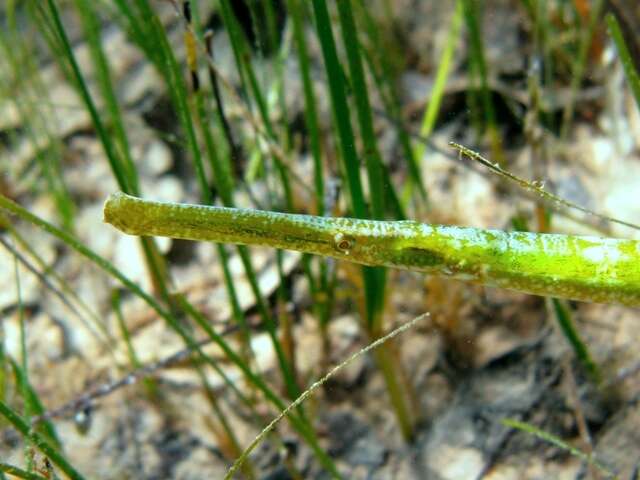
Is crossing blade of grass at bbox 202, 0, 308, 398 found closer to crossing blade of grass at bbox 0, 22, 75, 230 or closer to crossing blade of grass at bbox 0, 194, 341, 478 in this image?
crossing blade of grass at bbox 0, 194, 341, 478

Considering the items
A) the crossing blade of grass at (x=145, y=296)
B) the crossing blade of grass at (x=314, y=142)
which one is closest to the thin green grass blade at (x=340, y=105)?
the crossing blade of grass at (x=314, y=142)

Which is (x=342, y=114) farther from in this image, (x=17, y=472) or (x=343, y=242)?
(x=17, y=472)

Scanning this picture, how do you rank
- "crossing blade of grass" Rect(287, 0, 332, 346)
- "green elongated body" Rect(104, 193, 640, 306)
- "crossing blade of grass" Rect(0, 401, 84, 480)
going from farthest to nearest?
"crossing blade of grass" Rect(287, 0, 332, 346) → "crossing blade of grass" Rect(0, 401, 84, 480) → "green elongated body" Rect(104, 193, 640, 306)

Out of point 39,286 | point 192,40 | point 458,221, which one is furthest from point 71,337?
point 458,221

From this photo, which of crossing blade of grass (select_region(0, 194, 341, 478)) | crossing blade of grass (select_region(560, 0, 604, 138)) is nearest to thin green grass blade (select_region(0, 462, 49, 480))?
crossing blade of grass (select_region(0, 194, 341, 478))

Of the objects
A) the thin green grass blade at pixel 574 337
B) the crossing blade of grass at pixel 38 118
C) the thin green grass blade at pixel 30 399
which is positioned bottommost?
the thin green grass blade at pixel 574 337

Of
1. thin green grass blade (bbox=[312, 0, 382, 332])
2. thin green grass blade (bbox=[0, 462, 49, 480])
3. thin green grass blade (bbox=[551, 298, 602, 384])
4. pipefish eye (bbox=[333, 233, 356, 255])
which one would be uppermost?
thin green grass blade (bbox=[312, 0, 382, 332])

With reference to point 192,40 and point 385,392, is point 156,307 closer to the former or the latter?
point 192,40

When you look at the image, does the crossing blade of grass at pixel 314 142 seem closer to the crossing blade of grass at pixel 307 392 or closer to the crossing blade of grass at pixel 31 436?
the crossing blade of grass at pixel 307 392
